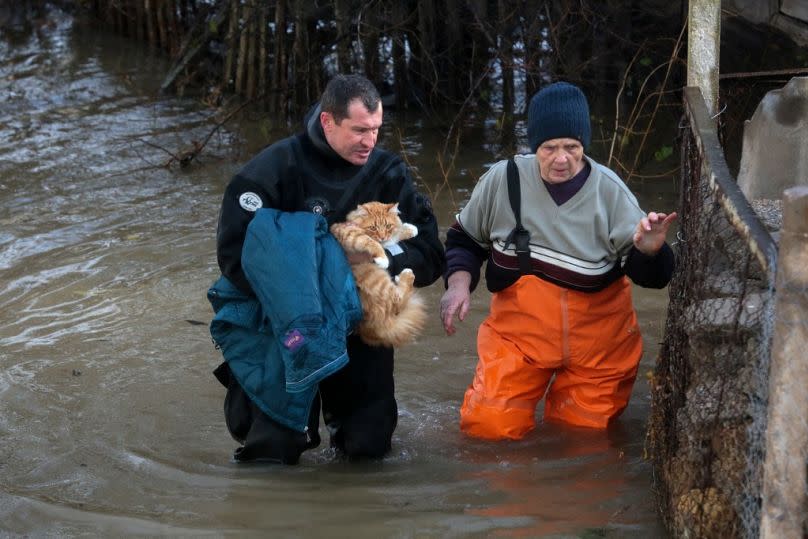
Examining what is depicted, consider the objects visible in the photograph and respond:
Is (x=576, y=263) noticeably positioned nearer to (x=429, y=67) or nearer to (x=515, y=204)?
(x=515, y=204)

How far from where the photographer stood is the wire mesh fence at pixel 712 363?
3098 millimetres

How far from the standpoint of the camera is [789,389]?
2.75 m

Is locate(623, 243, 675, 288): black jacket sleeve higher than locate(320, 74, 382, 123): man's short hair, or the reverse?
locate(320, 74, 382, 123): man's short hair

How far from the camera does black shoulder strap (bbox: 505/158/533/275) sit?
15.5 feet

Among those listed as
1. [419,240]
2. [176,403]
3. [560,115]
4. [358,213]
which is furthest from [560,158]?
[176,403]

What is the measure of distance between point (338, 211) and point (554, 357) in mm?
1151

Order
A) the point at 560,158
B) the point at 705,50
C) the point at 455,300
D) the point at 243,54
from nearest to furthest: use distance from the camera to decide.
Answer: the point at 560,158
the point at 455,300
the point at 705,50
the point at 243,54

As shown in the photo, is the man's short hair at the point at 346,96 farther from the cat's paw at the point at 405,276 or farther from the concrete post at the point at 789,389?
the concrete post at the point at 789,389

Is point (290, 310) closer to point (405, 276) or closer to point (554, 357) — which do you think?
point (405, 276)

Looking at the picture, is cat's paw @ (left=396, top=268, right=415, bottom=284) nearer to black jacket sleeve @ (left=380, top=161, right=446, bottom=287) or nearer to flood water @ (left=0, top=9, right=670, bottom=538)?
black jacket sleeve @ (left=380, top=161, right=446, bottom=287)

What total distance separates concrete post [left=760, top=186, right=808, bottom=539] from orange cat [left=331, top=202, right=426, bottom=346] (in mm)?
1900

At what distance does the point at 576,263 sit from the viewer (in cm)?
464

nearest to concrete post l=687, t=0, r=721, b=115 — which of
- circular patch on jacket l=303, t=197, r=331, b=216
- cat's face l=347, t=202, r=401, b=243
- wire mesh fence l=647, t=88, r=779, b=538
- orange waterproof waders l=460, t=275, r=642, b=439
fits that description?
wire mesh fence l=647, t=88, r=779, b=538

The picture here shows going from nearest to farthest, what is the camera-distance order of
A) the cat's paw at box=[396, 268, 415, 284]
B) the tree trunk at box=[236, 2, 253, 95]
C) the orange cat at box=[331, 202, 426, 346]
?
1. the orange cat at box=[331, 202, 426, 346]
2. the cat's paw at box=[396, 268, 415, 284]
3. the tree trunk at box=[236, 2, 253, 95]
